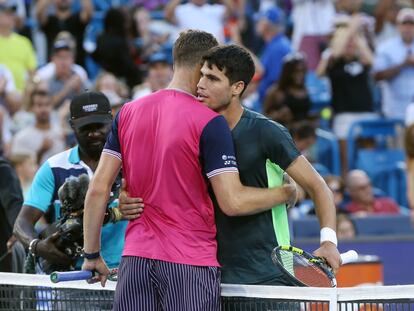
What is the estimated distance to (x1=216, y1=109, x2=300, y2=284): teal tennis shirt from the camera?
5.45 m

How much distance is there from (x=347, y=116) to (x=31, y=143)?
4345 millimetres

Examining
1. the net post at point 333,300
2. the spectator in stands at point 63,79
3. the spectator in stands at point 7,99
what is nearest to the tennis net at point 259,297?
the net post at point 333,300

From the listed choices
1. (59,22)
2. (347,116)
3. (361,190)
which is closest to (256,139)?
(361,190)

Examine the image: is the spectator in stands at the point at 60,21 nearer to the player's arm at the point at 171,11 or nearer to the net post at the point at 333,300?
the player's arm at the point at 171,11

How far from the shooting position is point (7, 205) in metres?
7.16

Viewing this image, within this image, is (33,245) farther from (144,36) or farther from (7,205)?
(144,36)

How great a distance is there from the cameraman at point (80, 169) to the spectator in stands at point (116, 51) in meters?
8.59

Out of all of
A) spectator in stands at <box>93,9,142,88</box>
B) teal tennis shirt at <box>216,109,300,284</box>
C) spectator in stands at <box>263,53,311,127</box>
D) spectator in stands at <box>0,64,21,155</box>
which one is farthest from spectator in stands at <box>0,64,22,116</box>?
teal tennis shirt at <box>216,109,300,284</box>

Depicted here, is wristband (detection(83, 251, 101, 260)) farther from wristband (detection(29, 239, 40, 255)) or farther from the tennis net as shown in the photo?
wristband (detection(29, 239, 40, 255))

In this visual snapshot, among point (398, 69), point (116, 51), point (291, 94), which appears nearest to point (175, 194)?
point (291, 94)

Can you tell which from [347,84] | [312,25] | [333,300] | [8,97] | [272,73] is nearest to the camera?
[333,300]

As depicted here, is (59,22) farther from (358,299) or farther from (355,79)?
(358,299)

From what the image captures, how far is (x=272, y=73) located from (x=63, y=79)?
2885 mm

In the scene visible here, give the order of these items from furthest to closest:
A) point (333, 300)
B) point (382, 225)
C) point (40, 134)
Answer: point (40, 134), point (382, 225), point (333, 300)
